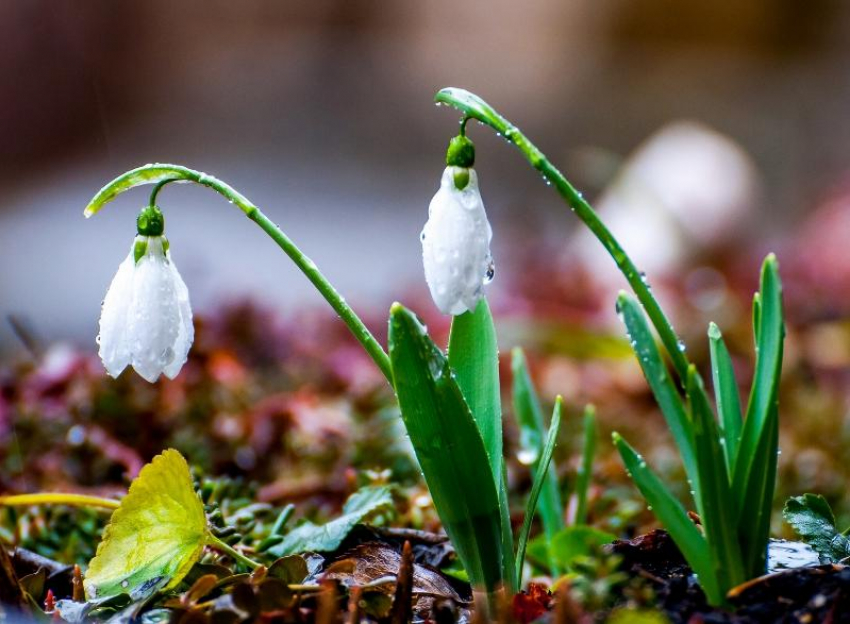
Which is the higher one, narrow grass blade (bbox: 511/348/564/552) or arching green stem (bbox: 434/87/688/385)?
arching green stem (bbox: 434/87/688/385)

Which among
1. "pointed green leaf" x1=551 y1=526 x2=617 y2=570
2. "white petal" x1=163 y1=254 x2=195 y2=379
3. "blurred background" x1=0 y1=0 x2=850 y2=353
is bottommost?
"pointed green leaf" x1=551 y1=526 x2=617 y2=570

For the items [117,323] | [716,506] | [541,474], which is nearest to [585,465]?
[541,474]

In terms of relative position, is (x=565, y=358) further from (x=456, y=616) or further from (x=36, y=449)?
(x=456, y=616)

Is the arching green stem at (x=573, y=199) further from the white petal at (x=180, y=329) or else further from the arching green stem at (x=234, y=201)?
the white petal at (x=180, y=329)

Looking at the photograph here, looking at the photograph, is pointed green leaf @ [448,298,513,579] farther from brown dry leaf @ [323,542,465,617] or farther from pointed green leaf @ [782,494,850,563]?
pointed green leaf @ [782,494,850,563]

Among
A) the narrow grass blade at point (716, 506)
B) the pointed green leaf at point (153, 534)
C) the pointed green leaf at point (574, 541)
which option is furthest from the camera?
the pointed green leaf at point (574, 541)

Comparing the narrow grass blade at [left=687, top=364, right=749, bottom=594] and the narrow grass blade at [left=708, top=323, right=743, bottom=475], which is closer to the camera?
the narrow grass blade at [left=687, top=364, right=749, bottom=594]

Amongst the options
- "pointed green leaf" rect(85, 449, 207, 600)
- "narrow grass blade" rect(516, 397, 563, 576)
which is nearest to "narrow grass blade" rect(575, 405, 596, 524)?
"narrow grass blade" rect(516, 397, 563, 576)

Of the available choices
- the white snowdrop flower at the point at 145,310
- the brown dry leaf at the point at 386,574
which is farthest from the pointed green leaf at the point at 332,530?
the white snowdrop flower at the point at 145,310
